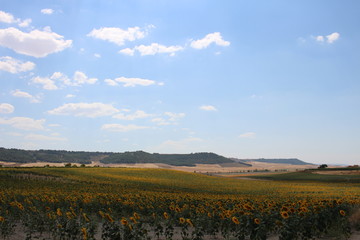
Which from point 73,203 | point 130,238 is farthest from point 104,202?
point 130,238

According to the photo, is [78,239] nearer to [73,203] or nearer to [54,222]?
[54,222]

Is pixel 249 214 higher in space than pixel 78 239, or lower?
higher

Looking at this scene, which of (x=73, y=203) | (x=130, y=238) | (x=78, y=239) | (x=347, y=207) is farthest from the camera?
(x=73, y=203)

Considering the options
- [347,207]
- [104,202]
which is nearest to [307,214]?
Answer: [347,207]

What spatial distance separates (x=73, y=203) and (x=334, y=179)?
2730 inches

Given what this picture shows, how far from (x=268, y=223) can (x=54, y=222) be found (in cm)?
799

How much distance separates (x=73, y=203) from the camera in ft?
56.5

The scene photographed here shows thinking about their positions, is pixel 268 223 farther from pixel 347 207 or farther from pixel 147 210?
pixel 147 210

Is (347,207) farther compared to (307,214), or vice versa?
(347,207)

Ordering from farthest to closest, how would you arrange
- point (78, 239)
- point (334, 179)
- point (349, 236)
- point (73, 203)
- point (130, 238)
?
point (334, 179) → point (73, 203) → point (349, 236) → point (78, 239) → point (130, 238)

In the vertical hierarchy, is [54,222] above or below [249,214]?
below

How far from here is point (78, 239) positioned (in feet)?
35.1

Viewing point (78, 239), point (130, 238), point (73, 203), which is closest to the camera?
point (130, 238)

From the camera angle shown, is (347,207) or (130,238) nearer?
(130,238)
